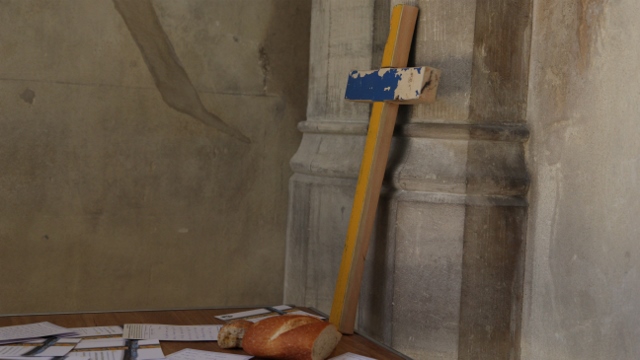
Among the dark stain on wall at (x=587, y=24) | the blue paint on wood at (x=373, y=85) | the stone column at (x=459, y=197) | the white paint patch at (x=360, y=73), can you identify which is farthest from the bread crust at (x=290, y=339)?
the dark stain on wall at (x=587, y=24)

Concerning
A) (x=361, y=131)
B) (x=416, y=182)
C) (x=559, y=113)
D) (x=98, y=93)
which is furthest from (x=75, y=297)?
(x=559, y=113)

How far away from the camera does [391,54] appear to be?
2818 mm

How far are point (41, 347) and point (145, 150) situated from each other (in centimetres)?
209

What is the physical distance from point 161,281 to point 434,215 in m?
1.83

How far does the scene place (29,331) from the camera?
2201mm

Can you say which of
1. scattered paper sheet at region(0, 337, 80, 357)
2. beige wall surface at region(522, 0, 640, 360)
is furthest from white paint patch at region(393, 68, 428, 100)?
scattered paper sheet at region(0, 337, 80, 357)

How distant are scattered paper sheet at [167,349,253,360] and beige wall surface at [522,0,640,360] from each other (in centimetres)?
126

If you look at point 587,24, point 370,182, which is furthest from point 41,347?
point 587,24

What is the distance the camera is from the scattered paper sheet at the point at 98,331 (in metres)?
2.21

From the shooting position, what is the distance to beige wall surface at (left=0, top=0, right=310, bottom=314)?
3834mm

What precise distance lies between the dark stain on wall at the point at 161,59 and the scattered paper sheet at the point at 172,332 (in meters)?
1.96

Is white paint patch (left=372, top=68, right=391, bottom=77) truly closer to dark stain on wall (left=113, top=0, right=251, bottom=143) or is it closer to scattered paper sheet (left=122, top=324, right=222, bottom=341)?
scattered paper sheet (left=122, top=324, right=222, bottom=341)

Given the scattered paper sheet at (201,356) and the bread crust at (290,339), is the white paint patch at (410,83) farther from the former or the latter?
the scattered paper sheet at (201,356)

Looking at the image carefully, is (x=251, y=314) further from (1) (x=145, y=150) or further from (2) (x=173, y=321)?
(1) (x=145, y=150)
